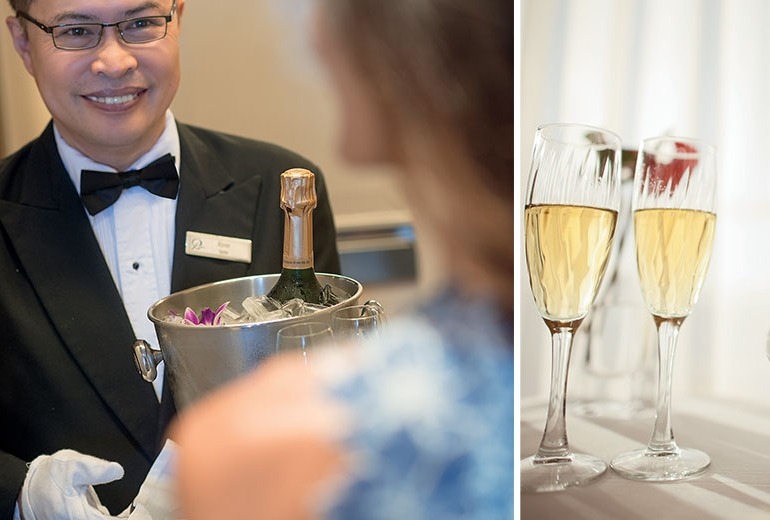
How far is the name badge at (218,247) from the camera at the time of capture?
3.73 feet

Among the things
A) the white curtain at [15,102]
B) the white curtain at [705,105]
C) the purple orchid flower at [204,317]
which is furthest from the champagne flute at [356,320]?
the white curtain at [15,102]

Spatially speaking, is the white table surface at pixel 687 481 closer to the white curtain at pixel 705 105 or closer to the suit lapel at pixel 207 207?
the white curtain at pixel 705 105

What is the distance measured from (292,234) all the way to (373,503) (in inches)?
17.4

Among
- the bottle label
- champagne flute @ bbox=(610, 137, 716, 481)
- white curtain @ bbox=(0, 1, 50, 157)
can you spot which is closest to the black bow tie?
white curtain @ bbox=(0, 1, 50, 157)

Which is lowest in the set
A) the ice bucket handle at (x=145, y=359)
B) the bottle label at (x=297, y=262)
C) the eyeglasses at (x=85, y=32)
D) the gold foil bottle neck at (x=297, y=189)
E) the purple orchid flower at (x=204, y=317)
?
the ice bucket handle at (x=145, y=359)

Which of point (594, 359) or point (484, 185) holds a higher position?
point (484, 185)

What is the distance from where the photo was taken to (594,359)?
3.86 ft

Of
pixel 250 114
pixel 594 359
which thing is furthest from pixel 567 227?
pixel 250 114

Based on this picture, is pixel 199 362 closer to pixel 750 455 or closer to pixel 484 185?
pixel 484 185

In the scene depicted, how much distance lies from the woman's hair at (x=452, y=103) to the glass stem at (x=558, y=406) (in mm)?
140

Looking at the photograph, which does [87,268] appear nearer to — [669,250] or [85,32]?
[85,32]

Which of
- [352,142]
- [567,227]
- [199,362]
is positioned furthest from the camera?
[352,142]

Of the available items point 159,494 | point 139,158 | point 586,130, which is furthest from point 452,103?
point 159,494

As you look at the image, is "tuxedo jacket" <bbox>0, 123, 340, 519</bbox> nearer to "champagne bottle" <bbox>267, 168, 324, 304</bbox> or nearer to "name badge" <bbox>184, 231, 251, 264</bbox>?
"name badge" <bbox>184, 231, 251, 264</bbox>
